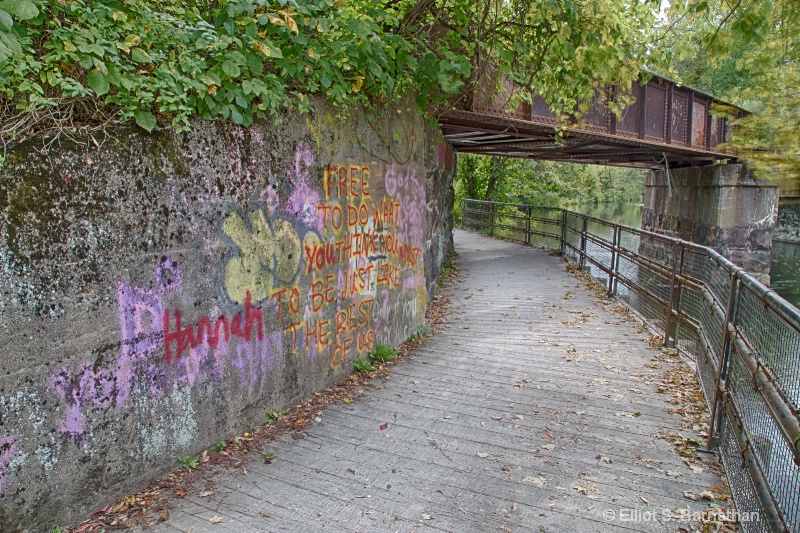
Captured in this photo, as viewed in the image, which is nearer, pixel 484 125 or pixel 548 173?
pixel 484 125

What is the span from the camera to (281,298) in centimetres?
473

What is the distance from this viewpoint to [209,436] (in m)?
4.11

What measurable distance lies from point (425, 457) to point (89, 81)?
3.27m

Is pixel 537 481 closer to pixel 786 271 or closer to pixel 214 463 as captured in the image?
pixel 214 463

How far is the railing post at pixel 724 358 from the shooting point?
4.09m

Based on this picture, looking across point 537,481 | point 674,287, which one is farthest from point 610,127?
point 537,481

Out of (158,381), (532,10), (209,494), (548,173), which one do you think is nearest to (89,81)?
(158,381)

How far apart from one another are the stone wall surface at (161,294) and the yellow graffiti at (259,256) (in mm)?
15

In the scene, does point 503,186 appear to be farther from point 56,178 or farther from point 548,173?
point 56,178

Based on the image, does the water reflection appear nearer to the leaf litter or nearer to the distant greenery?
the distant greenery

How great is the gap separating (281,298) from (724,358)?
11.3 ft

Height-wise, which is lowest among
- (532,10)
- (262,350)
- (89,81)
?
(262,350)

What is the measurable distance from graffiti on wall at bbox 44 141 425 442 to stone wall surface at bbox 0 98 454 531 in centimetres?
1

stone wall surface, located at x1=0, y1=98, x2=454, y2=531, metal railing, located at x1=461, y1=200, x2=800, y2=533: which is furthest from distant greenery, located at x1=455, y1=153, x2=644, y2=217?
stone wall surface, located at x1=0, y1=98, x2=454, y2=531
